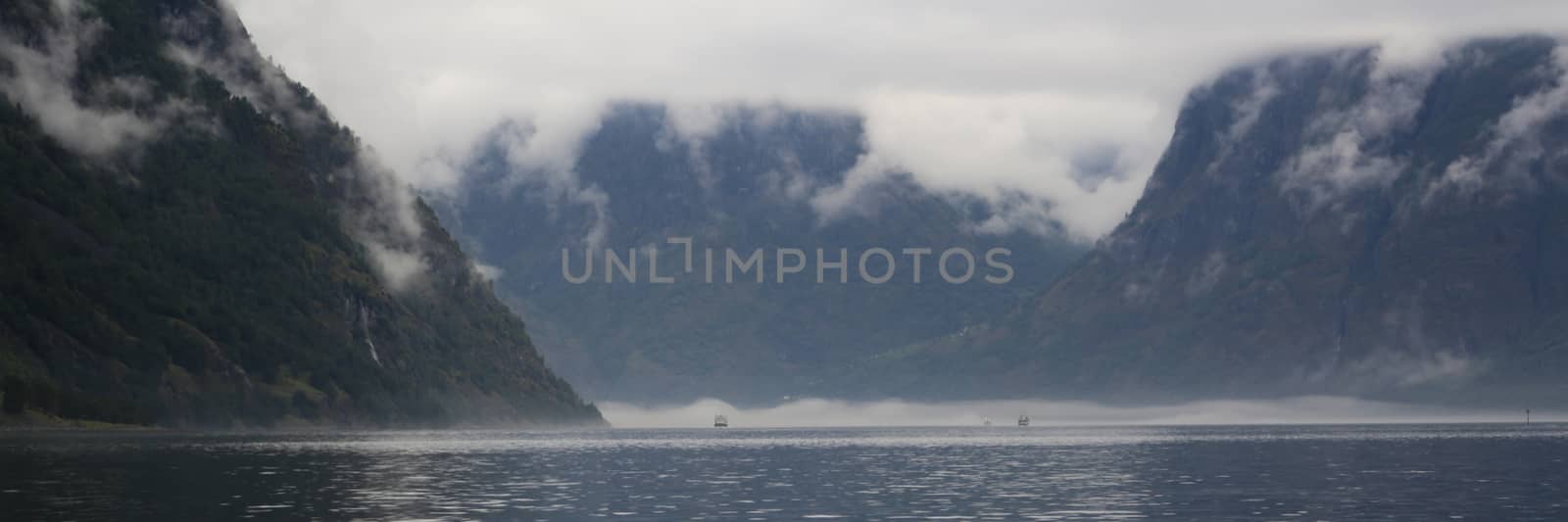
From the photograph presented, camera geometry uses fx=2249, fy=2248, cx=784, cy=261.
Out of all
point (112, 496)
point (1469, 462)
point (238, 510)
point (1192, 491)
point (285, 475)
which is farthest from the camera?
point (1469, 462)

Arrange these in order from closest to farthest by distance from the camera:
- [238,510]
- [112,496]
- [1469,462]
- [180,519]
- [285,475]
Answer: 1. [180,519]
2. [238,510]
3. [112,496]
4. [285,475]
5. [1469,462]

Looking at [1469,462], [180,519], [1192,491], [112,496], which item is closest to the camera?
[180,519]

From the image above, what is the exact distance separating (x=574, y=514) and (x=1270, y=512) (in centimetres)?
4006

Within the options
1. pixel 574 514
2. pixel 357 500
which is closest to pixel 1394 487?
pixel 574 514

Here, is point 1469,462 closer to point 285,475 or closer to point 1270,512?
point 1270,512

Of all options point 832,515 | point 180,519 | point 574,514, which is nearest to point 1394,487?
point 832,515

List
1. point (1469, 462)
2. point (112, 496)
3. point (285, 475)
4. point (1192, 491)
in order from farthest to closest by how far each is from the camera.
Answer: point (1469, 462) < point (285, 475) < point (1192, 491) < point (112, 496)

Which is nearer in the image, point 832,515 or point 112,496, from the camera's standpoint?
point 832,515

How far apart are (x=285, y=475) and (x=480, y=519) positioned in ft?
177

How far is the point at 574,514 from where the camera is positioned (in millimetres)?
131375

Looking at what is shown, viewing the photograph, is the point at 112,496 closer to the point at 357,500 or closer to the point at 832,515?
the point at 357,500

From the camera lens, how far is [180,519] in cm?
12262

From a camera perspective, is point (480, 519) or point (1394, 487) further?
point (1394, 487)

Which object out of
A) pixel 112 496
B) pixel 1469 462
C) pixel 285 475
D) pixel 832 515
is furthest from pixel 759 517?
pixel 1469 462
